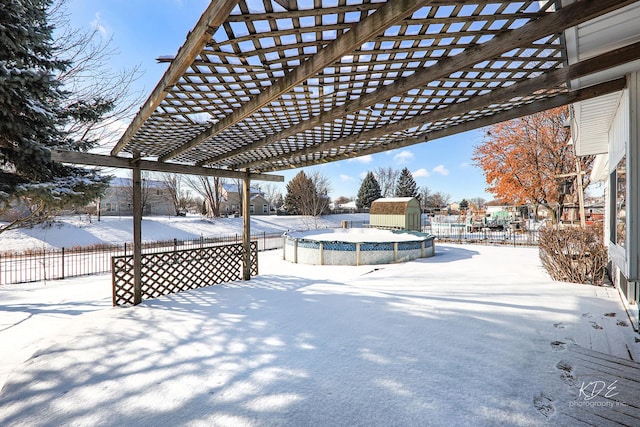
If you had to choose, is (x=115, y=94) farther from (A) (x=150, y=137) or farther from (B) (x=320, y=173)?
(B) (x=320, y=173)

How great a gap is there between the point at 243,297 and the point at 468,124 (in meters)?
5.16

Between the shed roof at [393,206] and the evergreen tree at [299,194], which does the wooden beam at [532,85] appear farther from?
the evergreen tree at [299,194]

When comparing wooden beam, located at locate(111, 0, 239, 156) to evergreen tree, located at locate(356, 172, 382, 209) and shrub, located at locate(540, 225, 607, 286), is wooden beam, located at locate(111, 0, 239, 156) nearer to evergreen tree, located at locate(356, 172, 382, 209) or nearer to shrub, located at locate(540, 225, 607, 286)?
shrub, located at locate(540, 225, 607, 286)

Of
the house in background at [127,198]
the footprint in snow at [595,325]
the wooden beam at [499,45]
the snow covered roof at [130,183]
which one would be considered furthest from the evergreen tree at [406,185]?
the wooden beam at [499,45]

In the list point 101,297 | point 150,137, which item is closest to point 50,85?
point 150,137

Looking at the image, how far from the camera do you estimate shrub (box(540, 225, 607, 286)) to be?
6.07 meters

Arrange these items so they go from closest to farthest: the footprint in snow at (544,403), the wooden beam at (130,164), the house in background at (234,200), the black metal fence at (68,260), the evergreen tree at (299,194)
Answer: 1. the footprint in snow at (544,403)
2. the wooden beam at (130,164)
3. the black metal fence at (68,260)
4. the evergreen tree at (299,194)
5. the house in background at (234,200)

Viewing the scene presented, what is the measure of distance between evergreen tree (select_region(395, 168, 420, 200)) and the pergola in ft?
127

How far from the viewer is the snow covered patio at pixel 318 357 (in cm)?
240

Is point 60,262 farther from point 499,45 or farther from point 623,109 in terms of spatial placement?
point 623,109

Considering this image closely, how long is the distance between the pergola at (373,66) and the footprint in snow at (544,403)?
2.82 meters

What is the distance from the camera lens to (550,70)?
2.69 m

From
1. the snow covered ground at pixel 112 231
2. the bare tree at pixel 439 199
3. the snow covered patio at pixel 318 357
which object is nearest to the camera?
the snow covered patio at pixel 318 357

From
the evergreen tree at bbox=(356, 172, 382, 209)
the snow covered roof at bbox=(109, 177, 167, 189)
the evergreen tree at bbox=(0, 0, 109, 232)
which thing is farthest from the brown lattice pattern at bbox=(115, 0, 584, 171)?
the evergreen tree at bbox=(356, 172, 382, 209)
